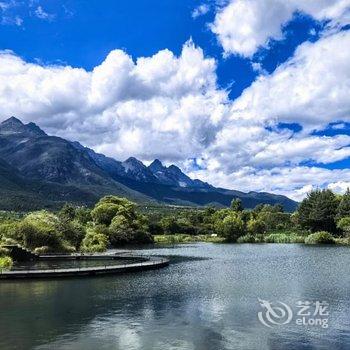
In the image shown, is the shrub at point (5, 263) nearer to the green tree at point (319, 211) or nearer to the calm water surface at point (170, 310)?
the calm water surface at point (170, 310)

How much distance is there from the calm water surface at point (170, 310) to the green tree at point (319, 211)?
3704 inches

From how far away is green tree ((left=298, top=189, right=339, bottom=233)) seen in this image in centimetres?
15412

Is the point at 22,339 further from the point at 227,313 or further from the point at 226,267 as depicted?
the point at 226,267

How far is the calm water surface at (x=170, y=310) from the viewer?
28.2m

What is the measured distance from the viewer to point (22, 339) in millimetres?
28656

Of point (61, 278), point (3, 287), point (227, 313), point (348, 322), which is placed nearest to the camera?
point (348, 322)

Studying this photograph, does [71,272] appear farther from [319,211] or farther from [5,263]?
[319,211]

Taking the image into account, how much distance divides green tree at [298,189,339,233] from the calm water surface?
94070mm

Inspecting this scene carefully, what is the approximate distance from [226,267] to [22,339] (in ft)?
146

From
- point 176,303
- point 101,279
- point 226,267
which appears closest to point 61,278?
point 101,279

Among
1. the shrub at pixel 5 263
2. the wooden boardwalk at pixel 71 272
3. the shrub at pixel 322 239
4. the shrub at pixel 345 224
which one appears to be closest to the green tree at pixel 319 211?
the shrub at pixel 345 224

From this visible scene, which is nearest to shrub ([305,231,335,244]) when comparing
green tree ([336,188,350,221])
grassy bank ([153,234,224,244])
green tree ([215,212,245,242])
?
green tree ([336,188,350,221])

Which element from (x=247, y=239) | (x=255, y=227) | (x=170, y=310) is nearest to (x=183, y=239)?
(x=247, y=239)

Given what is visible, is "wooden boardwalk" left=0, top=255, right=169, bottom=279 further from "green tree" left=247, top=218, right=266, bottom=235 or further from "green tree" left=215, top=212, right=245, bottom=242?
"green tree" left=247, top=218, right=266, bottom=235
